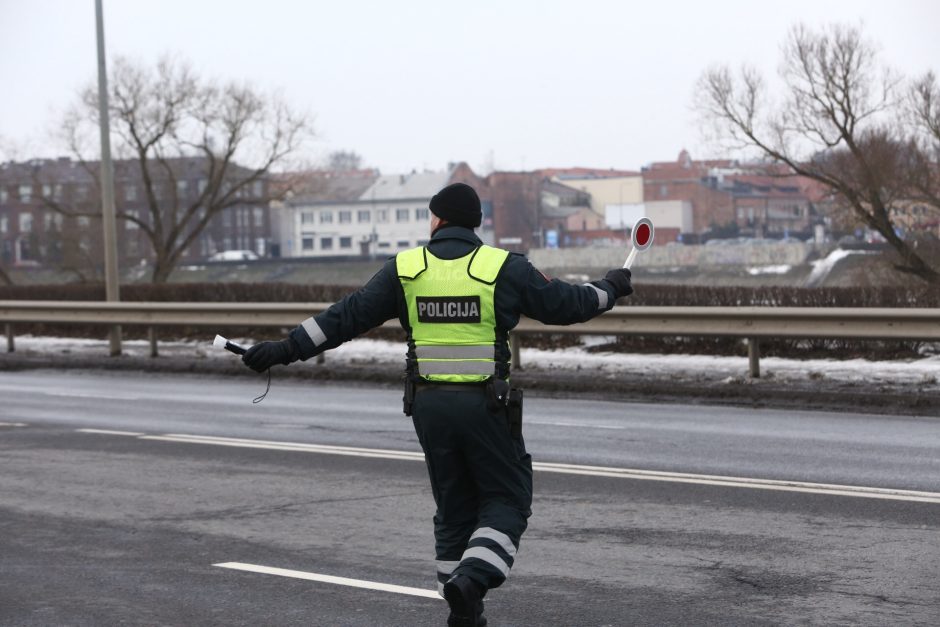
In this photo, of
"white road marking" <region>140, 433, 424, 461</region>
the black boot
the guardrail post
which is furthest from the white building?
the black boot

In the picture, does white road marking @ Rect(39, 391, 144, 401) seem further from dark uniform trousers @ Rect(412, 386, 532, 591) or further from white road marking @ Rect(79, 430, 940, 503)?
dark uniform trousers @ Rect(412, 386, 532, 591)

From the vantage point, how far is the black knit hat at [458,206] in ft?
17.4

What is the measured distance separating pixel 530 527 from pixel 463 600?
299cm

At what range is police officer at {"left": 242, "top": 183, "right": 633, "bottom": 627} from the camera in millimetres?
5074

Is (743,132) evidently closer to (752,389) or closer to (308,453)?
(752,389)

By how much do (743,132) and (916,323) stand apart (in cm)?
2563

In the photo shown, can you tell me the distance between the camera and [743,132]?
129 feet

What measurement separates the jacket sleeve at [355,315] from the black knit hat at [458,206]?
0.27m

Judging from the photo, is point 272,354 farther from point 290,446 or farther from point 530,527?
point 290,446

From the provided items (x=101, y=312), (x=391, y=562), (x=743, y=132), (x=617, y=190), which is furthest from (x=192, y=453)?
(x=617, y=190)

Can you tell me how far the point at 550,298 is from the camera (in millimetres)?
5219

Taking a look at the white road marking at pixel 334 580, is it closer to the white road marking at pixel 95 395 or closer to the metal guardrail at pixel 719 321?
the metal guardrail at pixel 719 321

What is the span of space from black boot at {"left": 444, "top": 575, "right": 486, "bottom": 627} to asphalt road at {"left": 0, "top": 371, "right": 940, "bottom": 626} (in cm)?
82

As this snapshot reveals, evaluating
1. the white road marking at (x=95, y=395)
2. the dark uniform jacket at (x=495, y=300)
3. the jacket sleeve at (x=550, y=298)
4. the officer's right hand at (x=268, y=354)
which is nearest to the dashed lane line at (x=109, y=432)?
the white road marking at (x=95, y=395)
